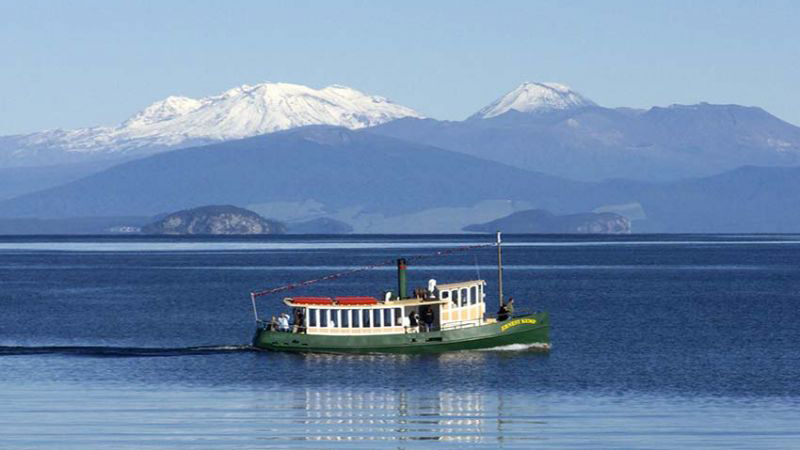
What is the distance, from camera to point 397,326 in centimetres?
9044

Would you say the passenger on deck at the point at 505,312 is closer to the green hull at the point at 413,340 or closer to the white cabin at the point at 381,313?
the green hull at the point at 413,340

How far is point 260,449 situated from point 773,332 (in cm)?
6316

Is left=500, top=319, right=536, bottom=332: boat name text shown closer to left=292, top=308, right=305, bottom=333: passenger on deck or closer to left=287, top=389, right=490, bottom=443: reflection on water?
left=292, top=308, right=305, bottom=333: passenger on deck

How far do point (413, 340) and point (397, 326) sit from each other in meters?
1.51

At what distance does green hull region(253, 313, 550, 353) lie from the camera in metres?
89.4

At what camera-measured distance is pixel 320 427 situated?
199 feet

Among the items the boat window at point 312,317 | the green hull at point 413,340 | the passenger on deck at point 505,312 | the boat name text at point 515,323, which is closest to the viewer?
the green hull at point 413,340

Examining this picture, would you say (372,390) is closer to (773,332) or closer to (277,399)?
(277,399)

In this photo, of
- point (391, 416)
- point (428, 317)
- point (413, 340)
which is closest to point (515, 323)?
point (428, 317)

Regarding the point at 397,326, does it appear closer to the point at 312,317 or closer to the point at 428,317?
the point at 428,317

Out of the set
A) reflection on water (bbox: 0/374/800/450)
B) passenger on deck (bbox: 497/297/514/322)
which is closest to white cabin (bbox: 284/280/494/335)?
passenger on deck (bbox: 497/297/514/322)

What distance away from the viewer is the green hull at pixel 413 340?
8944 cm

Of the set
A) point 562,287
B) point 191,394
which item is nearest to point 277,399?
point 191,394

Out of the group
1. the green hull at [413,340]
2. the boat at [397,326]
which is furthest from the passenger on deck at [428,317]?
the green hull at [413,340]
